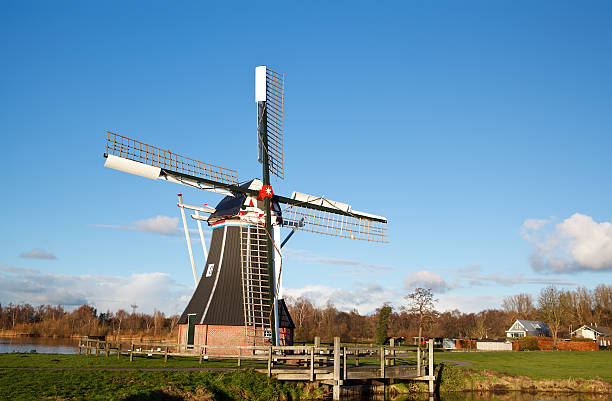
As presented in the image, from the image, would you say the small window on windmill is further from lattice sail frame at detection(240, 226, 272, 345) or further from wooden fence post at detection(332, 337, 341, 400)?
wooden fence post at detection(332, 337, 341, 400)

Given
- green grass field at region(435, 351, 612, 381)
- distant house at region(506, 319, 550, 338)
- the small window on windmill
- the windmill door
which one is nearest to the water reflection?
the windmill door

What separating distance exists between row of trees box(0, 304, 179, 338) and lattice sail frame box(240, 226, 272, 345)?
166 feet

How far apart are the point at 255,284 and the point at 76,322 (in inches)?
2654

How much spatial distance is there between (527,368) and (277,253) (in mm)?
15534

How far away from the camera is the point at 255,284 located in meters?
27.0

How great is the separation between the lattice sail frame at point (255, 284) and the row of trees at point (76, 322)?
5070 cm

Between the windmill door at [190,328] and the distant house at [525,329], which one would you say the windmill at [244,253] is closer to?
the windmill door at [190,328]

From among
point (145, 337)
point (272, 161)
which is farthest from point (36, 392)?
point (145, 337)

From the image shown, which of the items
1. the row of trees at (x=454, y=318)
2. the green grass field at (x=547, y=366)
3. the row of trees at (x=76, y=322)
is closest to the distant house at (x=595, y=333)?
the row of trees at (x=454, y=318)

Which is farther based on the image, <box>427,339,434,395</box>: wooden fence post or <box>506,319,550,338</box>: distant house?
<box>506,319,550,338</box>: distant house

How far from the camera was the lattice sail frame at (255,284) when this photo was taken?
2606 cm

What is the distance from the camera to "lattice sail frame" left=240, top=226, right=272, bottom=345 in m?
26.1

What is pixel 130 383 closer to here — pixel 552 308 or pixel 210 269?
pixel 210 269

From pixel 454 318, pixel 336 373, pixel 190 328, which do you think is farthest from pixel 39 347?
pixel 454 318
